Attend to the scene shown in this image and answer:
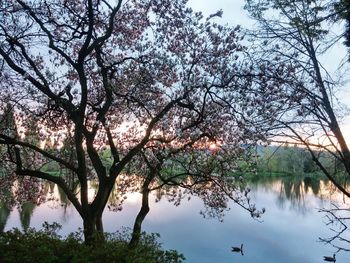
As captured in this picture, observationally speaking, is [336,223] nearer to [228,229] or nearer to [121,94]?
[121,94]

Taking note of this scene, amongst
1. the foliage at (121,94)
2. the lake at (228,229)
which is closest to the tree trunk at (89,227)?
the foliage at (121,94)

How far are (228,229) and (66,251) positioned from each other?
38248 mm

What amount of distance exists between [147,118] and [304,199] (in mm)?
58863

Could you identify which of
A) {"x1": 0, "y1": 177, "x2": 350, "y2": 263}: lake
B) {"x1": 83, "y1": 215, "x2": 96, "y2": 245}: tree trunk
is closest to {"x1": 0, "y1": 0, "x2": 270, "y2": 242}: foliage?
{"x1": 83, "y1": 215, "x2": 96, "y2": 245}: tree trunk

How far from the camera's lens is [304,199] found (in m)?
65.8

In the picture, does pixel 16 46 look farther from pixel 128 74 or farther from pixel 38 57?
pixel 128 74

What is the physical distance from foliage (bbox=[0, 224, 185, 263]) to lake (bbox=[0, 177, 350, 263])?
19.3m

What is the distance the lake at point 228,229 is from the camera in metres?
34.2

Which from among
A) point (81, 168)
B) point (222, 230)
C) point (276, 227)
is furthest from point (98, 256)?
point (276, 227)

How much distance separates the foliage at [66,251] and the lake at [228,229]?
1935cm

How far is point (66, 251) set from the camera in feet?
24.0

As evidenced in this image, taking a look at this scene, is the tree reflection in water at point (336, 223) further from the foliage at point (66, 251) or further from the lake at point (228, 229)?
the foliage at point (66, 251)

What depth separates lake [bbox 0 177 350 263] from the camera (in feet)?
112

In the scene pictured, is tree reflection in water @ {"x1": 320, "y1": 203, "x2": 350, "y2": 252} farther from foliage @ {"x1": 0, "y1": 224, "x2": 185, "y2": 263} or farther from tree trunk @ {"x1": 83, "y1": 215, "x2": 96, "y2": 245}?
tree trunk @ {"x1": 83, "y1": 215, "x2": 96, "y2": 245}
